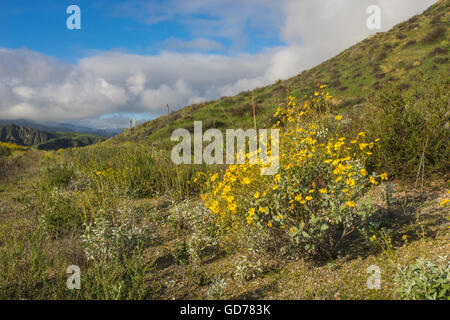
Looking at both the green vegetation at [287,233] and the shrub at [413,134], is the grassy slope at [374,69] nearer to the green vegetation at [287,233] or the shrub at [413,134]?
the shrub at [413,134]

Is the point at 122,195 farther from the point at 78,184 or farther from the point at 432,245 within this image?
the point at 432,245

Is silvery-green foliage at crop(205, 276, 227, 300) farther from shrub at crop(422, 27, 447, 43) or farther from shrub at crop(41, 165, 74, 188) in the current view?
shrub at crop(422, 27, 447, 43)

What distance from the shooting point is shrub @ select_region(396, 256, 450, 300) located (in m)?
1.93

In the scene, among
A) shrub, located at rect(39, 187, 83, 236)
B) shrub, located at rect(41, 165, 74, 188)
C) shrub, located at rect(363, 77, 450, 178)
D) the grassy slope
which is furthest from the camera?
the grassy slope

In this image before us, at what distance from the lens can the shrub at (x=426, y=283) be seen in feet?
6.32

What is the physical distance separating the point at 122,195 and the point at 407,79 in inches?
640

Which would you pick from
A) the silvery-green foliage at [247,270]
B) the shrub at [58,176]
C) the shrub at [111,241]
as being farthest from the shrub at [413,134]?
the shrub at [58,176]

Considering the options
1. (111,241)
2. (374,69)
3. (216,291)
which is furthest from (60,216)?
(374,69)

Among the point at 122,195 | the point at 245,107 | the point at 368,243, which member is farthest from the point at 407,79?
the point at 122,195

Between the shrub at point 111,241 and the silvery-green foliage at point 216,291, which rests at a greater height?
the shrub at point 111,241

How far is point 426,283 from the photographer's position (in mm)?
1956

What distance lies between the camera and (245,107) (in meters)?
18.7
